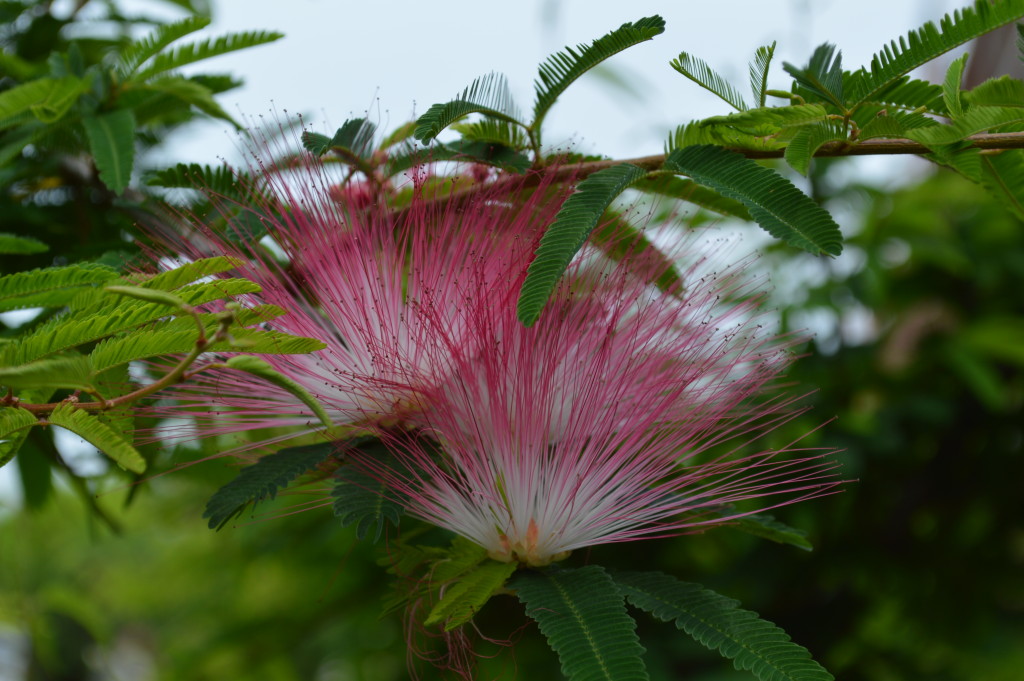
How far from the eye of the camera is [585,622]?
3.33 feet

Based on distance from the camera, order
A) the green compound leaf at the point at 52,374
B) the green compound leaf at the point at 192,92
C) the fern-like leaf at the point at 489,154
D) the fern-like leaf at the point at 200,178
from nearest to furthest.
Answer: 1. the green compound leaf at the point at 52,374
2. the fern-like leaf at the point at 489,154
3. the fern-like leaf at the point at 200,178
4. the green compound leaf at the point at 192,92

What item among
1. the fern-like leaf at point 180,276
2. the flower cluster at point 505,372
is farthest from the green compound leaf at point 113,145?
the fern-like leaf at point 180,276

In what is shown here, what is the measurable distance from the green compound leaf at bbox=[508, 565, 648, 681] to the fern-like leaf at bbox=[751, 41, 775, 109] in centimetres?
66

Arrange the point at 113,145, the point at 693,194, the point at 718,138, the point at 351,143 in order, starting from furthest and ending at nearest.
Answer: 1. the point at 113,145
2. the point at 693,194
3. the point at 351,143
4. the point at 718,138

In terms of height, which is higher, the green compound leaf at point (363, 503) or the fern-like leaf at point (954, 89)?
the fern-like leaf at point (954, 89)

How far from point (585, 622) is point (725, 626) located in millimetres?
185

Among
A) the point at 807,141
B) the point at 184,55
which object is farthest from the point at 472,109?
the point at 184,55

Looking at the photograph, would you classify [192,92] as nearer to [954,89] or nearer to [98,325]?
[98,325]

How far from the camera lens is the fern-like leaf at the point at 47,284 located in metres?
1.09

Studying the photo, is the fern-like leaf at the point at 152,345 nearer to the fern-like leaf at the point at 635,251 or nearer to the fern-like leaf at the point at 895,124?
the fern-like leaf at the point at 635,251

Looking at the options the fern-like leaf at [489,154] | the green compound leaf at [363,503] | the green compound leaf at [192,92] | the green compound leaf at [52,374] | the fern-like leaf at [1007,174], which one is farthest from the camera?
the green compound leaf at [192,92]

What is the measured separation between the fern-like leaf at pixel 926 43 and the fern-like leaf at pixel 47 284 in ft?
3.28

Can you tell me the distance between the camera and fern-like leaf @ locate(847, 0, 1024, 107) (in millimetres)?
1037

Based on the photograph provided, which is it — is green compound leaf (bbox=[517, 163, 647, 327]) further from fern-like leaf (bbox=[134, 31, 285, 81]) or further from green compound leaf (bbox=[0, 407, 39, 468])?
fern-like leaf (bbox=[134, 31, 285, 81])
